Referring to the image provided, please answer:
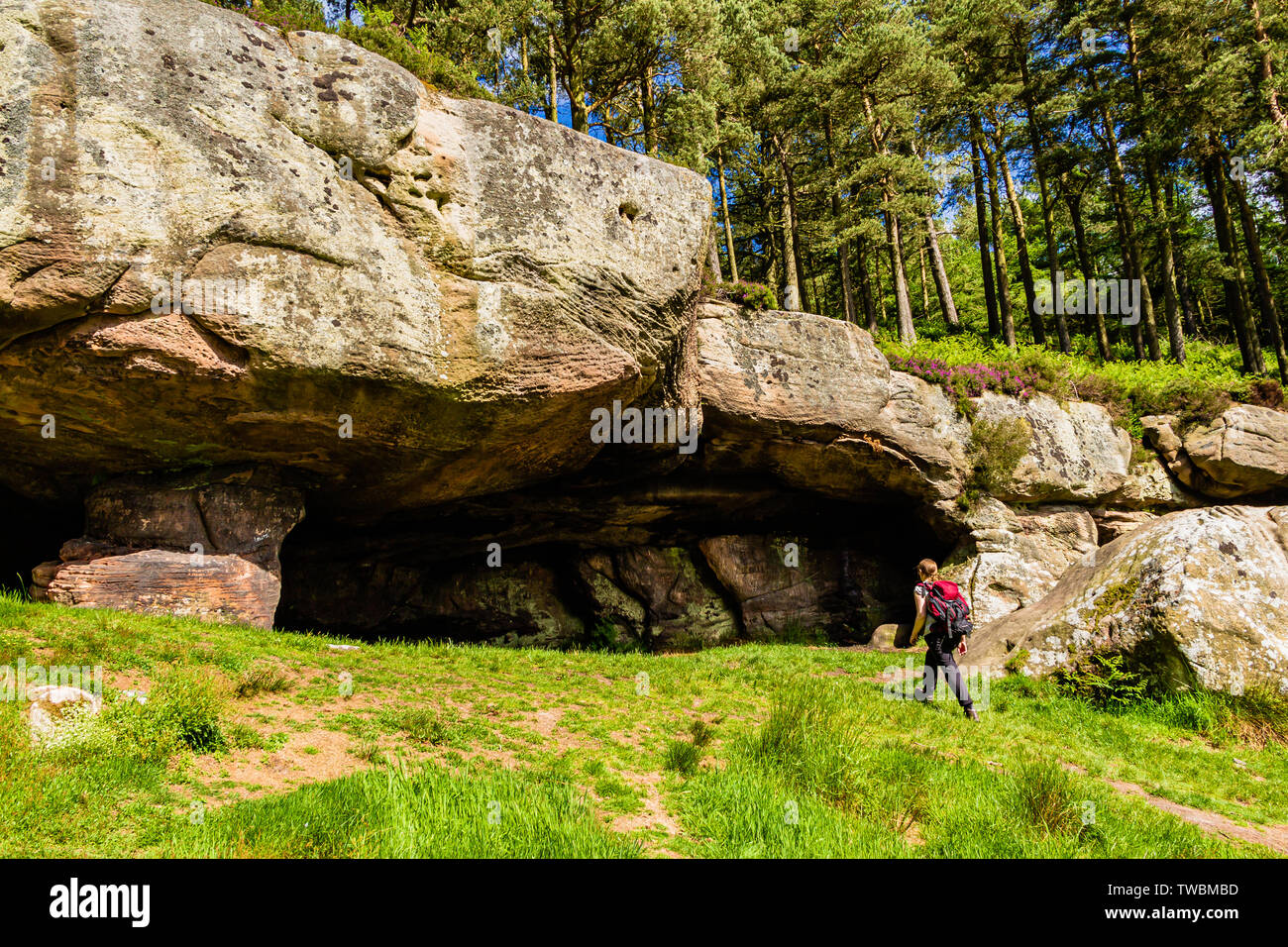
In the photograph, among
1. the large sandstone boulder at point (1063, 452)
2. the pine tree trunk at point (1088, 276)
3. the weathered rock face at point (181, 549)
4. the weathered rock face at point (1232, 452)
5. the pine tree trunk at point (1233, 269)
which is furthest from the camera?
the pine tree trunk at point (1088, 276)

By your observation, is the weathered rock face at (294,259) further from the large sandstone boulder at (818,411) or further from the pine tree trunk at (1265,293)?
the pine tree trunk at (1265,293)

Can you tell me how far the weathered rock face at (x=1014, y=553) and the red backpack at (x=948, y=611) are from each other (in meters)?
8.47

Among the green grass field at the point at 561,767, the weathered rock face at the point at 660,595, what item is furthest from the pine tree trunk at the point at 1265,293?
the green grass field at the point at 561,767

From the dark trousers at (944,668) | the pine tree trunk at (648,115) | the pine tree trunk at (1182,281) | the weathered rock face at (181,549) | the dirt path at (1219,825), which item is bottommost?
the dirt path at (1219,825)

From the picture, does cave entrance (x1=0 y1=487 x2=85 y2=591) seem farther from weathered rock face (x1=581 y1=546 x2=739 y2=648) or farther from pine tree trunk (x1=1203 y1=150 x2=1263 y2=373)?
pine tree trunk (x1=1203 y1=150 x2=1263 y2=373)

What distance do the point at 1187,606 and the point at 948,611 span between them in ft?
12.1

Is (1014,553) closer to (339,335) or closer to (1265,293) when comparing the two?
(1265,293)

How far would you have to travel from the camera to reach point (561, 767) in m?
6.18

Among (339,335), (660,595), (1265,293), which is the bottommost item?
(660,595)

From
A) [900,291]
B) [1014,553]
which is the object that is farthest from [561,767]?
[900,291]

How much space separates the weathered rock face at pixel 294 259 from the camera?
348 inches

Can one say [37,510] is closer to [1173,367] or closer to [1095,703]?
[1095,703]

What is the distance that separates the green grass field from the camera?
4348mm

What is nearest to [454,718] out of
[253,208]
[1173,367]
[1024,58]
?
[253,208]
